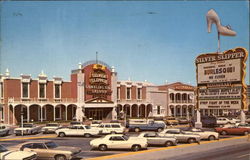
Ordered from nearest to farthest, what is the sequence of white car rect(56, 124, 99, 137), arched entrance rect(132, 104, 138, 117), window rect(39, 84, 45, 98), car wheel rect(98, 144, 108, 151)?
car wheel rect(98, 144, 108, 151) → white car rect(56, 124, 99, 137) → window rect(39, 84, 45, 98) → arched entrance rect(132, 104, 138, 117)

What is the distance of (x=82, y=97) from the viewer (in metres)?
56.9

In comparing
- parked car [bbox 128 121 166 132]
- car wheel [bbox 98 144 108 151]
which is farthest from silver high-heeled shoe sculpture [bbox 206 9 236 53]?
car wheel [bbox 98 144 108 151]

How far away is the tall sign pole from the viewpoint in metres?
33.8

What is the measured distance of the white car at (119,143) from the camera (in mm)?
23172

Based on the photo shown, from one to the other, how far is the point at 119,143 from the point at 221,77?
18530mm

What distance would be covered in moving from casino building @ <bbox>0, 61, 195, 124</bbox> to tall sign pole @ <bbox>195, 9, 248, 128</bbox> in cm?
2366

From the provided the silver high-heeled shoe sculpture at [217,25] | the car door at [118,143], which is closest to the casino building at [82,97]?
the silver high-heeled shoe sculpture at [217,25]

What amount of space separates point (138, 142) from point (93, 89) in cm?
3674

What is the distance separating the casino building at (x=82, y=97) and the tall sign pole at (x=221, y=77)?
23.7 meters

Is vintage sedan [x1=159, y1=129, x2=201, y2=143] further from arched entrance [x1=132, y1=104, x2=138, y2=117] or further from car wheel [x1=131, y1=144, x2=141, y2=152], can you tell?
arched entrance [x1=132, y1=104, x2=138, y2=117]

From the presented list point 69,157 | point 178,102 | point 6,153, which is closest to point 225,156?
point 69,157

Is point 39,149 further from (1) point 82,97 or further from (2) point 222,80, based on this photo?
(1) point 82,97

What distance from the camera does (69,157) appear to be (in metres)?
19.1

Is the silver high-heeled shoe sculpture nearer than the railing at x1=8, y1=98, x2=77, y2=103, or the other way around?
the silver high-heeled shoe sculpture
